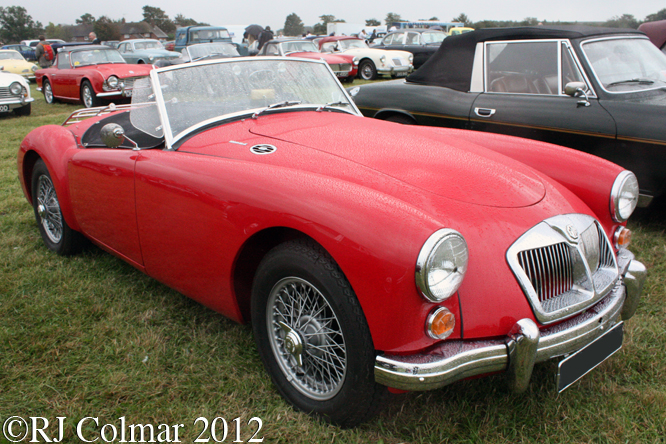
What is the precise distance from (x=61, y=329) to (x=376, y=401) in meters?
1.84

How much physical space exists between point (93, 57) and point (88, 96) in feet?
4.09

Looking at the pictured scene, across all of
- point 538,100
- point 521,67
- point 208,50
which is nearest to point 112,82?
point 208,50

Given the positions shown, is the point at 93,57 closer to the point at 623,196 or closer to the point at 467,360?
the point at 623,196

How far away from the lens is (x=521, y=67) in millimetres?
4621

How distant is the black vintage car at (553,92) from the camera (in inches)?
148

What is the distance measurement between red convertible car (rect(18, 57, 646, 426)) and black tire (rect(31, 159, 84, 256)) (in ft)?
1.43

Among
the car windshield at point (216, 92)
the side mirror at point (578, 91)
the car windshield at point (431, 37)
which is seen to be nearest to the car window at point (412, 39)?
the car windshield at point (431, 37)

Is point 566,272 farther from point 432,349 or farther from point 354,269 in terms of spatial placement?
point 354,269

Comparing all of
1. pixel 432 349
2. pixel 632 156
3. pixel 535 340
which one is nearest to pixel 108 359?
pixel 432 349

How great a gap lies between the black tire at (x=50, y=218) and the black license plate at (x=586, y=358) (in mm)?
3112

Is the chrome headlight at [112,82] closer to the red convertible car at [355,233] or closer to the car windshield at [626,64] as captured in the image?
the red convertible car at [355,233]

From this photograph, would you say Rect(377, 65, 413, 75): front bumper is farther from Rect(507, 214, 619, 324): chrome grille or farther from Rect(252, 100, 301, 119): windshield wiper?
Rect(507, 214, 619, 324): chrome grille

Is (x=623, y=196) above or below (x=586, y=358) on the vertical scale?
above

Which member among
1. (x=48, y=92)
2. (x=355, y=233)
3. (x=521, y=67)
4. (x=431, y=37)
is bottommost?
(x=48, y=92)
